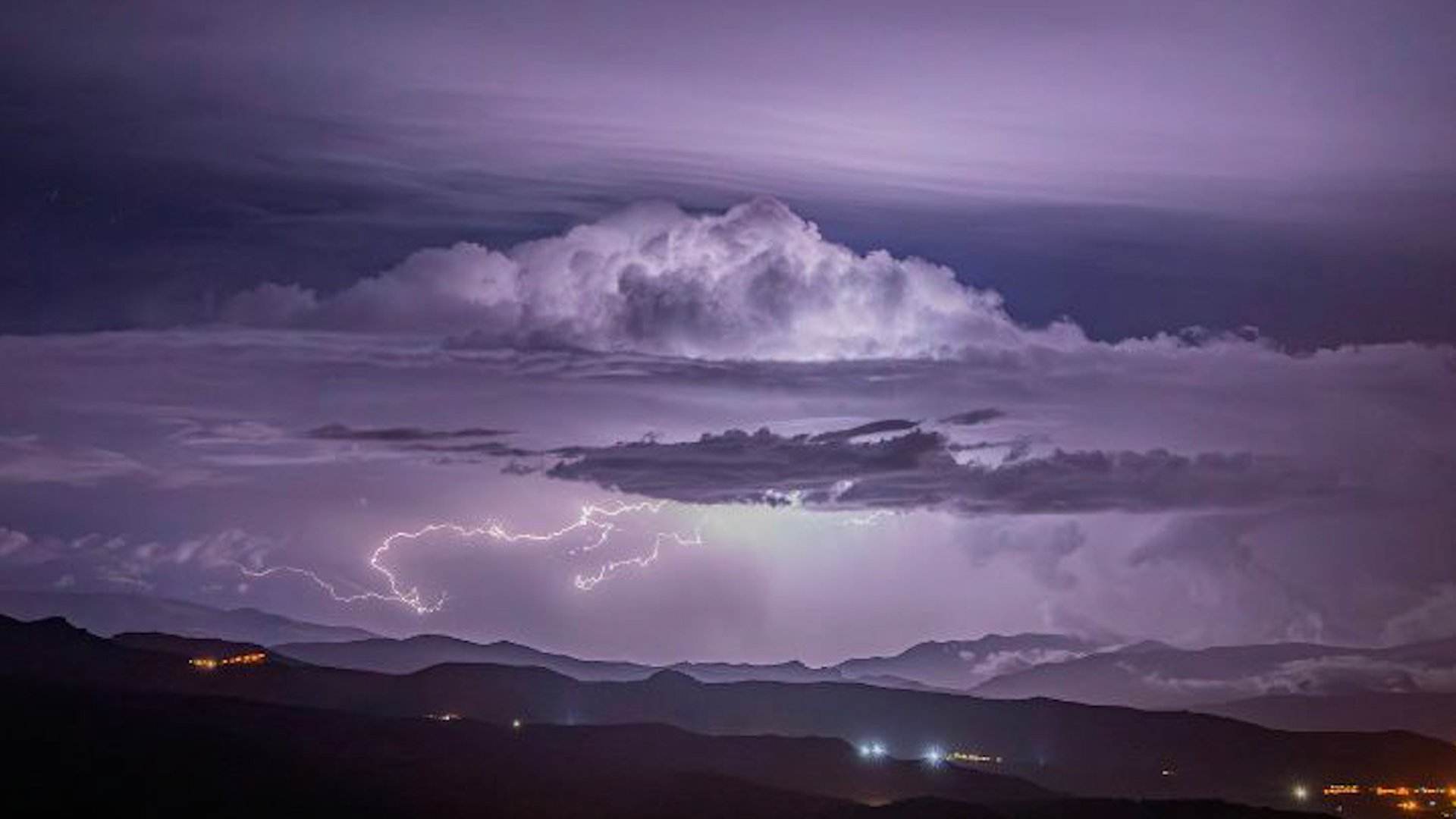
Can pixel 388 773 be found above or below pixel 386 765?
below

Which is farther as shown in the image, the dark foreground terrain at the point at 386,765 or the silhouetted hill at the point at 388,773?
the dark foreground terrain at the point at 386,765

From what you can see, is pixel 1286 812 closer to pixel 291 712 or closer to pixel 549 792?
pixel 549 792

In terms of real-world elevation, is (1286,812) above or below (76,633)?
below

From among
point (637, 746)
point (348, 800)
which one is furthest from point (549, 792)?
point (637, 746)

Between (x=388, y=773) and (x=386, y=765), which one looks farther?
(x=386, y=765)

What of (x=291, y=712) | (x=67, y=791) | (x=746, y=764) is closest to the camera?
(x=67, y=791)

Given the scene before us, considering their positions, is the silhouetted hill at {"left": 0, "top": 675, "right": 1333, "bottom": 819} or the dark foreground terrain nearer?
the silhouetted hill at {"left": 0, "top": 675, "right": 1333, "bottom": 819}

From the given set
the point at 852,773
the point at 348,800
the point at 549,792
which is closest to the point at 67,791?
the point at 348,800

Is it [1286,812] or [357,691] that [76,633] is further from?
[1286,812]

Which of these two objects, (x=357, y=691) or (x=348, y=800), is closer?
(x=348, y=800)

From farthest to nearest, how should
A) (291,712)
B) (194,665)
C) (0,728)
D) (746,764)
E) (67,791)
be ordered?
(194,665)
(746,764)
(291,712)
(0,728)
(67,791)
